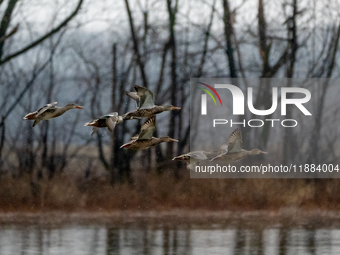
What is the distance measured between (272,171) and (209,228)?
2.43 ft

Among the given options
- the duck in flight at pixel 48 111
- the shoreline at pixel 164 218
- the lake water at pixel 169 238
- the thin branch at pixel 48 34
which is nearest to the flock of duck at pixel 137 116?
the duck in flight at pixel 48 111

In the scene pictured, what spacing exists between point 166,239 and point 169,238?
30 millimetres

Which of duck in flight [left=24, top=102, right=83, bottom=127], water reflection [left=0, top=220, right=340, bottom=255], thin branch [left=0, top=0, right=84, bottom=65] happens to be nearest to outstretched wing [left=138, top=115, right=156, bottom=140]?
duck in flight [left=24, top=102, right=83, bottom=127]

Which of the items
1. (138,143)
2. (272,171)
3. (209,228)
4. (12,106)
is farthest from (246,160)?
(12,106)

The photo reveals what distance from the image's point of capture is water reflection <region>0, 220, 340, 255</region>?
367 cm

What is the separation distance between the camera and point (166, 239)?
12.9 feet

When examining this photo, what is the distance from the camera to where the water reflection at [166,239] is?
3668 mm

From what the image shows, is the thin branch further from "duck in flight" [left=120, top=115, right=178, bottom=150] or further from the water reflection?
"duck in flight" [left=120, top=115, right=178, bottom=150]

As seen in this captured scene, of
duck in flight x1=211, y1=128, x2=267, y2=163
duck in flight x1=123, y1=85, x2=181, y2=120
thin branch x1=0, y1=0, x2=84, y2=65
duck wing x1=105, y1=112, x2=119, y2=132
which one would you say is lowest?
duck in flight x1=211, y1=128, x2=267, y2=163

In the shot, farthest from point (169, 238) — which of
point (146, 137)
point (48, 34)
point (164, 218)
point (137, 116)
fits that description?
point (48, 34)

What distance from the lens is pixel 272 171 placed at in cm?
441

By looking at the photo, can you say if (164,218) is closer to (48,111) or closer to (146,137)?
(146,137)

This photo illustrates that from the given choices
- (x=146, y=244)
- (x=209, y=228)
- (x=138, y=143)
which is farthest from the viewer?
(x=209, y=228)

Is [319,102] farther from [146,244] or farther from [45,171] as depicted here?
[45,171]
